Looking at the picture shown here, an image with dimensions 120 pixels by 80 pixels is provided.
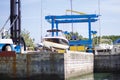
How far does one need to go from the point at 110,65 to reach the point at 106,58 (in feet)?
3.07

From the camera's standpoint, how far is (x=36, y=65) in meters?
23.9

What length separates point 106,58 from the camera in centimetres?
3900

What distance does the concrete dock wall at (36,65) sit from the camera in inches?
928

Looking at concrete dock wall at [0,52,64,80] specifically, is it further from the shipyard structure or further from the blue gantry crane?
the blue gantry crane

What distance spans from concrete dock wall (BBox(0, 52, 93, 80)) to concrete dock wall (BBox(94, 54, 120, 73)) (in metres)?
14.6

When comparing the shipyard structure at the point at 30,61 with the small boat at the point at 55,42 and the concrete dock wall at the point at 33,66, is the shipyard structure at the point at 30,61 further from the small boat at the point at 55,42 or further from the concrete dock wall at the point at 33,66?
the small boat at the point at 55,42

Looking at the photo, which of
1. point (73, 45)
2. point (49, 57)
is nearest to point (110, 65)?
point (73, 45)

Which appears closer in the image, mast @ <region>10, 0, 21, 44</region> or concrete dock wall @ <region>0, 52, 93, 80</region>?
concrete dock wall @ <region>0, 52, 93, 80</region>

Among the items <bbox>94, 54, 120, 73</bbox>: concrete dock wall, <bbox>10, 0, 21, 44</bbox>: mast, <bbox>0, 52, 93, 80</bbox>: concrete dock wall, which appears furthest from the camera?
<bbox>94, 54, 120, 73</bbox>: concrete dock wall

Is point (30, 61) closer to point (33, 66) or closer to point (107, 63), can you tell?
point (33, 66)

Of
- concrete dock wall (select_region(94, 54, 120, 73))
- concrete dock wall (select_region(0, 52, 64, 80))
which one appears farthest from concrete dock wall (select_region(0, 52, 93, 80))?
concrete dock wall (select_region(94, 54, 120, 73))

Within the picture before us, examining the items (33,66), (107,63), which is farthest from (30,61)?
(107,63)

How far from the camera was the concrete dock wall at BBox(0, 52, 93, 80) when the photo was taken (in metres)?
23.6

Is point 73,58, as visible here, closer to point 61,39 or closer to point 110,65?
point 61,39
